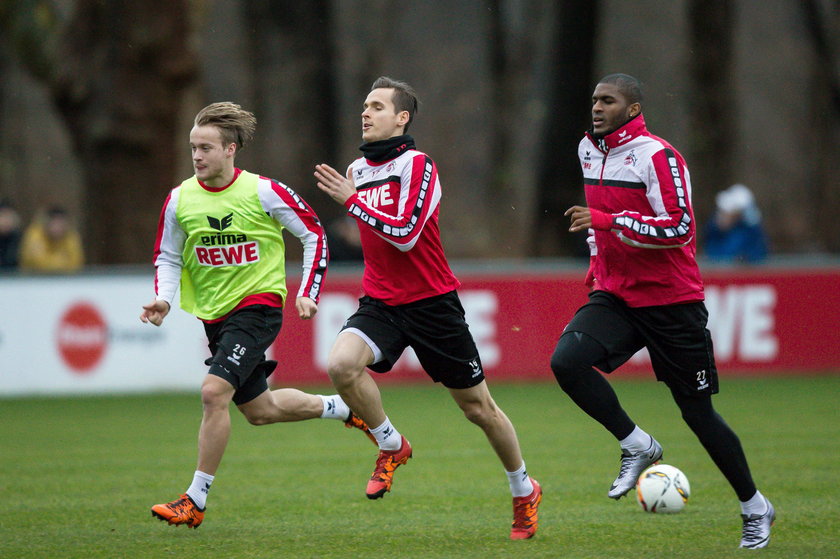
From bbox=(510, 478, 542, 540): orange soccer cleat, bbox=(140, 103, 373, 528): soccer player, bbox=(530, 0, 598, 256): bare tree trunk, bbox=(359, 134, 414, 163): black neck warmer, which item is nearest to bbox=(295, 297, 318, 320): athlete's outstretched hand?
bbox=(140, 103, 373, 528): soccer player

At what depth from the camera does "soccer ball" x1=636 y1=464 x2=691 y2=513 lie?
765 cm

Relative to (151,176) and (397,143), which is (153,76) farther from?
(397,143)

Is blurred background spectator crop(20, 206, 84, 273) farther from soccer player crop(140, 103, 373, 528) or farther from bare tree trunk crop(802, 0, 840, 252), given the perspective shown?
Answer: bare tree trunk crop(802, 0, 840, 252)

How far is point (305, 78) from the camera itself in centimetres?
2116

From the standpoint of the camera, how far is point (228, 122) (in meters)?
7.35

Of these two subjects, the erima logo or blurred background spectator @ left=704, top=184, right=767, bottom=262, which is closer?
the erima logo

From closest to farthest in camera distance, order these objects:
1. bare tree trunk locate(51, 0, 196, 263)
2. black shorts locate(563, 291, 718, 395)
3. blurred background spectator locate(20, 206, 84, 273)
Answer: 1. black shorts locate(563, 291, 718, 395)
2. blurred background spectator locate(20, 206, 84, 273)
3. bare tree trunk locate(51, 0, 196, 263)

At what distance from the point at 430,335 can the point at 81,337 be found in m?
8.81

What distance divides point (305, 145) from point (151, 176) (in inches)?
149

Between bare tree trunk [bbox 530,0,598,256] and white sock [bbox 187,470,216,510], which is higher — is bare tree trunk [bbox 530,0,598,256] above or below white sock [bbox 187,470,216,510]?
above

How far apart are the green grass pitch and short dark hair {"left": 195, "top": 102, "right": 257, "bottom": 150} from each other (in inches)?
86.8

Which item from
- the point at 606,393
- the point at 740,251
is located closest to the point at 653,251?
the point at 606,393

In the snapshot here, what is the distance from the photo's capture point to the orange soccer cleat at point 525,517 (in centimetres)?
691

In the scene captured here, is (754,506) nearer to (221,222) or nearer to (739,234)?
(221,222)
